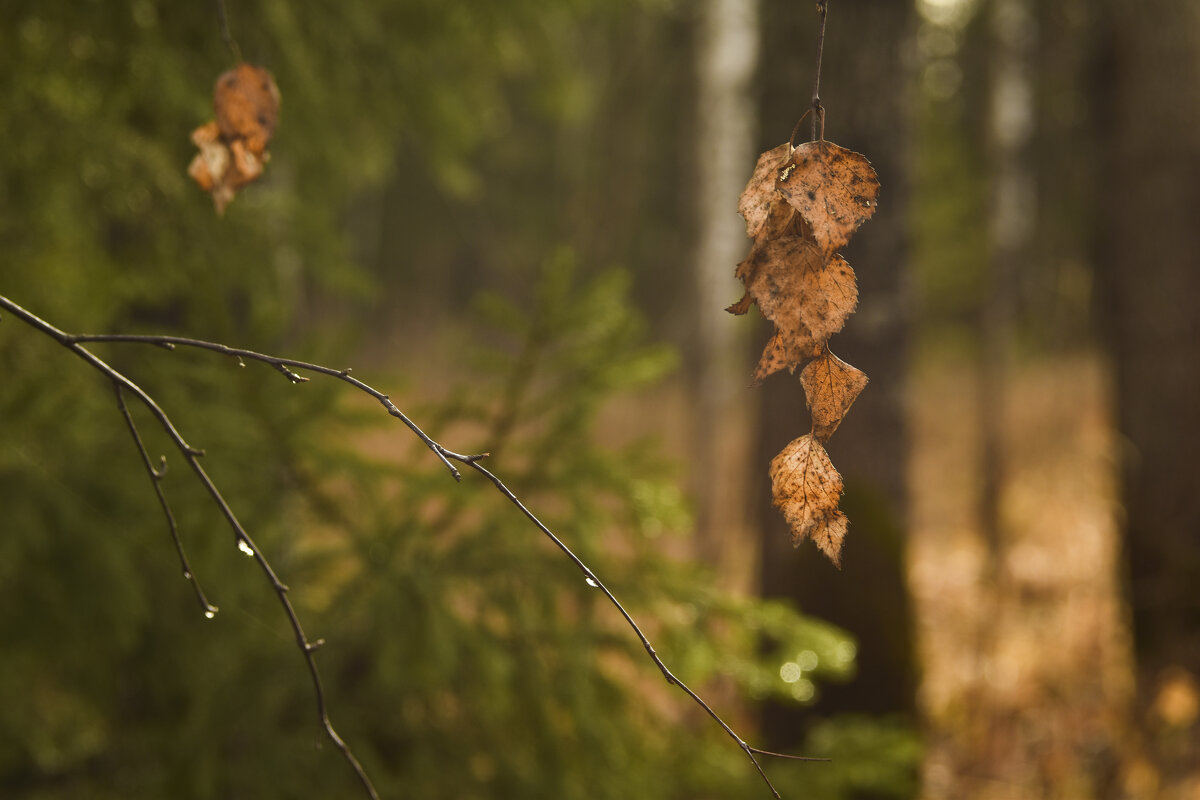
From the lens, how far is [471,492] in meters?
1.92

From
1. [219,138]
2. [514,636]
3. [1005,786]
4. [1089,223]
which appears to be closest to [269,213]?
[514,636]

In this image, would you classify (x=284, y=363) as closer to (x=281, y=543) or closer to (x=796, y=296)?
(x=796, y=296)

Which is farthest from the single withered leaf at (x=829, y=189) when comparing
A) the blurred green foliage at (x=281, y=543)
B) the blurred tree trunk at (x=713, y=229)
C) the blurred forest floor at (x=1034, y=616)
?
the blurred tree trunk at (x=713, y=229)

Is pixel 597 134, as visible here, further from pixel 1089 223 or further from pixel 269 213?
pixel 269 213

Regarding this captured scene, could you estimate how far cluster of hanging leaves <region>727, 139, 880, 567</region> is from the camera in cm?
62

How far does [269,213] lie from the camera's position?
2553 millimetres

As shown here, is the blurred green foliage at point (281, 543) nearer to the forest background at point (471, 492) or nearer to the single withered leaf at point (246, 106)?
the forest background at point (471, 492)

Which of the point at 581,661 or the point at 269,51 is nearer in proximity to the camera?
the point at 581,661

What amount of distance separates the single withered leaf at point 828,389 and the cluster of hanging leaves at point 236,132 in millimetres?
701

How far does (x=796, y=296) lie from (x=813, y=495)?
0.16m

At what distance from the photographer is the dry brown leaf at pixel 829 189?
618 millimetres

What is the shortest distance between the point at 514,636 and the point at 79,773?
1174 mm

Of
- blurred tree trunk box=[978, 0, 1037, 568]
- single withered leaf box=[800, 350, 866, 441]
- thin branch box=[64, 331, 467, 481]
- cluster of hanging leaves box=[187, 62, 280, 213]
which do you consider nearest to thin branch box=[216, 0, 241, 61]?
cluster of hanging leaves box=[187, 62, 280, 213]

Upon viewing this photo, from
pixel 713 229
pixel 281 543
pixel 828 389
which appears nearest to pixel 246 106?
pixel 828 389
